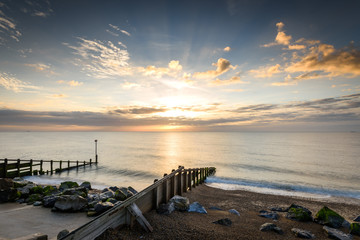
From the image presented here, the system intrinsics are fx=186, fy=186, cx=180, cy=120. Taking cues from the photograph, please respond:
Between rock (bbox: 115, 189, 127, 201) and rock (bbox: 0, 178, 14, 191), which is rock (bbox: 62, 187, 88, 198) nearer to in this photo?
rock (bbox: 115, 189, 127, 201)

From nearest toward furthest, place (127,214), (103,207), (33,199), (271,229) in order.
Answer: (127,214), (271,229), (103,207), (33,199)

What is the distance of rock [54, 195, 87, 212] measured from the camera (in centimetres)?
929

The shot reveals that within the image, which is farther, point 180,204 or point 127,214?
point 180,204

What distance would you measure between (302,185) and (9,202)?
32500 millimetres

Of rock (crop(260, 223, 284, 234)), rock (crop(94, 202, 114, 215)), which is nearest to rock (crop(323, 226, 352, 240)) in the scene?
rock (crop(260, 223, 284, 234))

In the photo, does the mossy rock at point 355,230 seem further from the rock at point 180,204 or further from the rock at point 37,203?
the rock at point 37,203

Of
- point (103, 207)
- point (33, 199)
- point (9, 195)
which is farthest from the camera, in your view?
point (33, 199)

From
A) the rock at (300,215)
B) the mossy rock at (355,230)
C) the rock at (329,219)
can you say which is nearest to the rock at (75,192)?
the rock at (300,215)

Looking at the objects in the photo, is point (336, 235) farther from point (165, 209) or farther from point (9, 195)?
point (9, 195)

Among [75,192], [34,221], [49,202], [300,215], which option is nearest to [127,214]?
[34,221]

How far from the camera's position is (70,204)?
9.31 metres

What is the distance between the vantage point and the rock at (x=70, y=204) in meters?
9.29

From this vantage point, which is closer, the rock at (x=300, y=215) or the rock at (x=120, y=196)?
the rock at (x=300, y=215)

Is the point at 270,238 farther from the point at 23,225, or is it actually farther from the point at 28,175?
the point at 28,175
